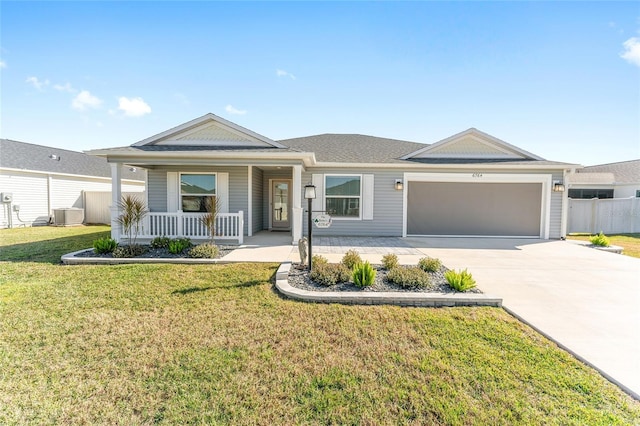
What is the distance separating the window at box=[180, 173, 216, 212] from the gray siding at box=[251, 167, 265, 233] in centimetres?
148

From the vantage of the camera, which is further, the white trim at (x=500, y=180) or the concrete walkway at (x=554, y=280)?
the white trim at (x=500, y=180)

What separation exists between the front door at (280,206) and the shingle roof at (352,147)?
191 cm

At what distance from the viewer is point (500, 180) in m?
10.4

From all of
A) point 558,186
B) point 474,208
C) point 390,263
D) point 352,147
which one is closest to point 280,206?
point 352,147

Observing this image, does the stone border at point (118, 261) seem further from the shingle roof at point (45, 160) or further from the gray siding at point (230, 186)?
the shingle roof at point (45, 160)

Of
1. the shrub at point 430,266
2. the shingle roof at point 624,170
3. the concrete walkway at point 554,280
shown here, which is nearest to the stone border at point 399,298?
the concrete walkway at point 554,280

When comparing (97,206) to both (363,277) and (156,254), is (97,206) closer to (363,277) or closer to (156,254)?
(156,254)

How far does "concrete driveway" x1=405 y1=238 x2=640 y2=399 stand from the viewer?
2.97 m

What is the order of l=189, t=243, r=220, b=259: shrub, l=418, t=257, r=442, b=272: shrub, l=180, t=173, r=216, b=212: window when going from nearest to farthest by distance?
l=418, t=257, r=442, b=272: shrub → l=189, t=243, r=220, b=259: shrub → l=180, t=173, r=216, b=212: window

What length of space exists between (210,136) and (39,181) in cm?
1214

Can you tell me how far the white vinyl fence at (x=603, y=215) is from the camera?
42.0ft

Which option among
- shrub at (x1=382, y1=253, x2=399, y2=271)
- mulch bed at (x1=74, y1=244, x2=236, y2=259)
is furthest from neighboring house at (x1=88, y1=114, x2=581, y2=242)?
shrub at (x1=382, y1=253, x2=399, y2=271)

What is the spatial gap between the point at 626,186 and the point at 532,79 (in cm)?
1586

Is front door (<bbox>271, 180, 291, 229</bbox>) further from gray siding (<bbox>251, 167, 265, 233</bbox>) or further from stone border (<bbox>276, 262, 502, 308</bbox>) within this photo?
stone border (<bbox>276, 262, 502, 308</bbox>)
